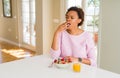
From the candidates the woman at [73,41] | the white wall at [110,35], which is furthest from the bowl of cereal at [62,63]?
the white wall at [110,35]

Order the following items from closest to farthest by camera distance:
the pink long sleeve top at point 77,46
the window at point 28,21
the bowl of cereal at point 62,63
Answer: the bowl of cereal at point 62,63 < the pink long sleeve top at point 77,46 < the window at point 28,21

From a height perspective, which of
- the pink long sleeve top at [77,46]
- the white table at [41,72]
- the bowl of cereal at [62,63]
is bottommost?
the white table at [41,72]

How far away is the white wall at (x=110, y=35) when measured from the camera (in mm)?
3404

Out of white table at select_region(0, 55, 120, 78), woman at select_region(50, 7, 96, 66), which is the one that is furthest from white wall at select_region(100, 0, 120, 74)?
white table at select_region(0, 55, 120, 78)

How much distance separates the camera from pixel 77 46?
212cm

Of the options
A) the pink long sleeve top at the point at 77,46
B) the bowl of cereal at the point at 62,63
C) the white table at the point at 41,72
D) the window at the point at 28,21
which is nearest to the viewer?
the white table at the point at 41,72

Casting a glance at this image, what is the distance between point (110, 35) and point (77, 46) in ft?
5.25

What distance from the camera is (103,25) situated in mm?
3643

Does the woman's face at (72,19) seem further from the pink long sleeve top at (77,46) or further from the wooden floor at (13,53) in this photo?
the wooden floor at (13,53)

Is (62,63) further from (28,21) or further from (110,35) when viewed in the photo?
(28,21)

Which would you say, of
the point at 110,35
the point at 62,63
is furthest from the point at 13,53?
the point at 62,63

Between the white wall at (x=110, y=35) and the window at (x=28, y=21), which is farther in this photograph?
the window at (x=28, y=21)

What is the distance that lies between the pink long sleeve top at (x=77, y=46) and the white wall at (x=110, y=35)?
4.76 ft

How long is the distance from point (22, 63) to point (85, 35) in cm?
73
